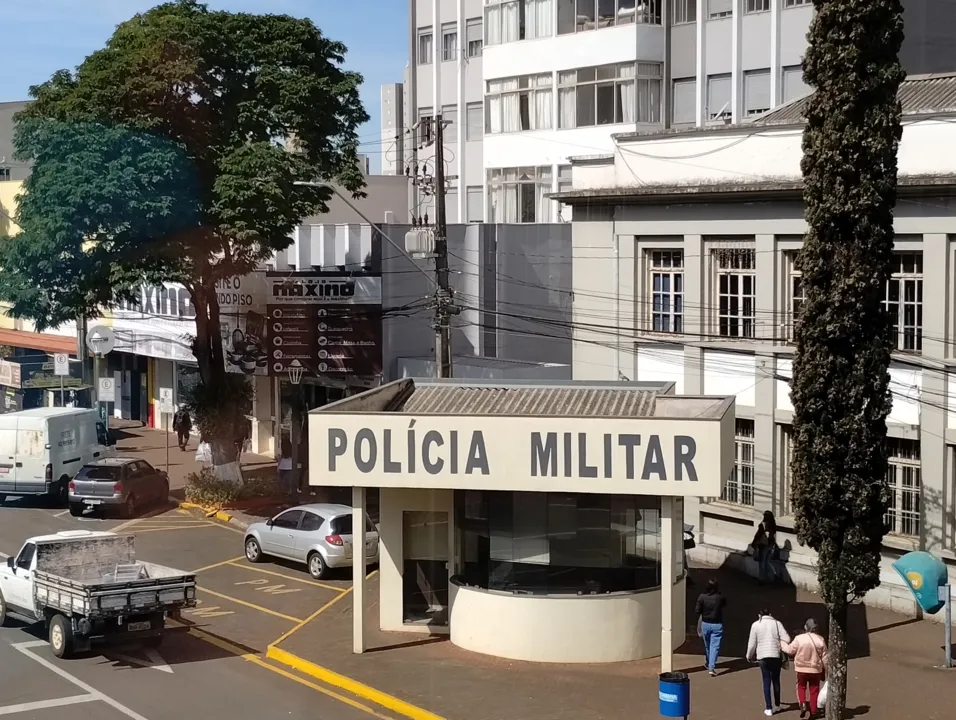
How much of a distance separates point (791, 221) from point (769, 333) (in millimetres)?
2192

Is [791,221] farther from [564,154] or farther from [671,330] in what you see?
[564,154]

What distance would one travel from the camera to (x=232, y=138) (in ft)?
104

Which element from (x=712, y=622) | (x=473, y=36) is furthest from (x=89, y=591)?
(x=473, y=36)

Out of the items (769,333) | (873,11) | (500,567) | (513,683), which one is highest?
(873,11)

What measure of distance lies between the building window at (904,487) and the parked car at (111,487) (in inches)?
748

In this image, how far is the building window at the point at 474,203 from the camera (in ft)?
157

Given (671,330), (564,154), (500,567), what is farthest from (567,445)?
(564,154)

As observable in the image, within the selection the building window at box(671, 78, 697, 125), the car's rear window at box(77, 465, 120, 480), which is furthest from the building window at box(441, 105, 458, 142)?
the car's rear window at box(77, 465, 120, 480)

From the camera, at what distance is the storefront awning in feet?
176

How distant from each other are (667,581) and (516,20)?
1022 inches

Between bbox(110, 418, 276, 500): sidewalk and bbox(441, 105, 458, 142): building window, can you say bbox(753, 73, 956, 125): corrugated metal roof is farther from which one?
bbox(441, 105, 458, 142): building window

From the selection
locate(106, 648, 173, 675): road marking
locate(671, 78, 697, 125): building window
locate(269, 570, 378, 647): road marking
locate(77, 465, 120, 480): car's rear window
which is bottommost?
locate(269, 570, 378, 647): road marking

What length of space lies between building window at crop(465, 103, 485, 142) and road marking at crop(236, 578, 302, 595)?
2563cm

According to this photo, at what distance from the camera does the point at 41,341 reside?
2157 inches
